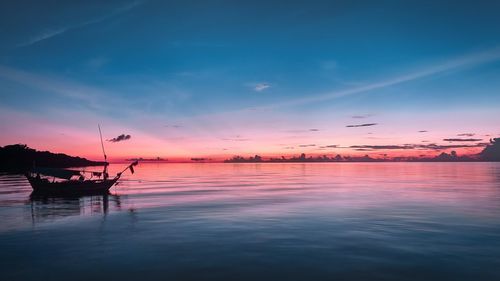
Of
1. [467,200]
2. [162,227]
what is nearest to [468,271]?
[162,227]

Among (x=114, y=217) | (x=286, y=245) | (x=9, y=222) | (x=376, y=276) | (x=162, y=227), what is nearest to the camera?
(x=376, y=276)

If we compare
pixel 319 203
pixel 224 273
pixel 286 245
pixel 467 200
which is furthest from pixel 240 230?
pixel 467 200

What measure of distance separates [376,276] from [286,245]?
7.31m

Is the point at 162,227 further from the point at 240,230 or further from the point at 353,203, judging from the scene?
the point at 353,203

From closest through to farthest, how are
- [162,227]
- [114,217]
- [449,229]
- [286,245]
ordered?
[286,245], [449,229], [162,227], [114,217]

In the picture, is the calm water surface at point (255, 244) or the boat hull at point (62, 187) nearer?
the calm water surface at point (255, 244)

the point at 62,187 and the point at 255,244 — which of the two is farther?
the point at 62,187

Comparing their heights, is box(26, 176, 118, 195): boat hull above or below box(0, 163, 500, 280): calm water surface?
above

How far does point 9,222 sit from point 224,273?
26.7 metres

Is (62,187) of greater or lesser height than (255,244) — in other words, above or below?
above

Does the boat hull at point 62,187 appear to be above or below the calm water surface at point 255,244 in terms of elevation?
above

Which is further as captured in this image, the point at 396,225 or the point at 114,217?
the point at 114,217

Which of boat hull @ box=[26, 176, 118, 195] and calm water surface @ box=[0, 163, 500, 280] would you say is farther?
boat hull @ box=[26, 176, 118, 195]

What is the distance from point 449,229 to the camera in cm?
2912
